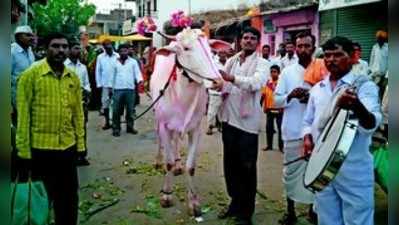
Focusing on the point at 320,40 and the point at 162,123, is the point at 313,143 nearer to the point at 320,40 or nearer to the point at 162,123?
the point at 162,123

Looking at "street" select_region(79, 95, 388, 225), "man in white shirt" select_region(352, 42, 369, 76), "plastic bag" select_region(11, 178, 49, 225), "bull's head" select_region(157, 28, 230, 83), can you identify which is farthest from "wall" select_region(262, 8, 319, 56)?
"plastic bag" select_region(11, 178, 49, 225)

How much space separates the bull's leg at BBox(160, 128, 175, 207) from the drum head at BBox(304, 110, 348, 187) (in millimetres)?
2233

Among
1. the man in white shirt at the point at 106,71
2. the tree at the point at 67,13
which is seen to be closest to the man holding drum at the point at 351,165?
the man in white shirt at the point at 106,71

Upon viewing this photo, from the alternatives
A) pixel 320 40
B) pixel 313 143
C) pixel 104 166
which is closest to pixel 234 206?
pixel 313 143

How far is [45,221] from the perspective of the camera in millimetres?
3738

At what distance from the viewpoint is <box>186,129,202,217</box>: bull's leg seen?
16.0 ft

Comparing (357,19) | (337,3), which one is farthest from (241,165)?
(357,19)

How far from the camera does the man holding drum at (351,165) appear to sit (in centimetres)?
290

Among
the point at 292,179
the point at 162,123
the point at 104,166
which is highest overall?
the point at 162,123

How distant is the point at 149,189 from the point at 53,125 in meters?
2.46

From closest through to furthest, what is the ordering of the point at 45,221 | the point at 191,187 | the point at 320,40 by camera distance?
the point at 45,221 → the point at 191,187 → the point at 320,40

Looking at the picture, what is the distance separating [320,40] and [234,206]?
9.31 meters

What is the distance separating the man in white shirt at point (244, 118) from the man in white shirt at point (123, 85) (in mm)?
5086

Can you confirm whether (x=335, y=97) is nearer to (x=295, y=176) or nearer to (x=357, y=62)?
(x=295, y=176)
